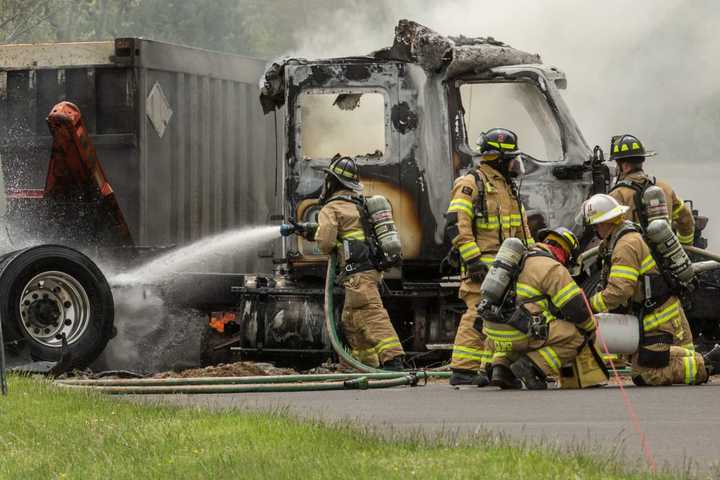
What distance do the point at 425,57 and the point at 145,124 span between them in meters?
3.03

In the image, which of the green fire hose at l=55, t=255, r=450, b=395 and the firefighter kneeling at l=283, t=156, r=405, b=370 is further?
the firefighter kneeling at l=283, t=156, r=405, b=370

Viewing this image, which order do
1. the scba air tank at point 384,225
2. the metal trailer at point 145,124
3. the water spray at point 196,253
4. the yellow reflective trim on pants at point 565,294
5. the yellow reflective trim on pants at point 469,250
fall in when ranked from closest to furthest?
the yellow reflective trim on pants at point 565,294 < the yellow reflective trim on pants at point 469,250 < the scba air tank at point 384,225 < the water spray at point 196,253 < the metal trailer at point 145,124

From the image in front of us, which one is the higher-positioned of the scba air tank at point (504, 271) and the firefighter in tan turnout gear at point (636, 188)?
the firefighter in tan turnout gear at point (636, 188)

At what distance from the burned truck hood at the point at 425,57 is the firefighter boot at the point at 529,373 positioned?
347 cm

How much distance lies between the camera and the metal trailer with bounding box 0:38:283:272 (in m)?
14.9

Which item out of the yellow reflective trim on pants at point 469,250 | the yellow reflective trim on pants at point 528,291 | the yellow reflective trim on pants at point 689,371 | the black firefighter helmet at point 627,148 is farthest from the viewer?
the black firefighter helmet at point 627,148

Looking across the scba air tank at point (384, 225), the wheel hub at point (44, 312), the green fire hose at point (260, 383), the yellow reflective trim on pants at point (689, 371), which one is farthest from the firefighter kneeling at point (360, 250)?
the yellow reflective trim on pants at point (689, 371)

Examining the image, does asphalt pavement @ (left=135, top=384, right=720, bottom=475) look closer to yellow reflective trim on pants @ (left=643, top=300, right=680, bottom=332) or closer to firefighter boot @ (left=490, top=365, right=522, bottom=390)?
firefighter boot @ (left=490, top=365, right=522, bottom=390)

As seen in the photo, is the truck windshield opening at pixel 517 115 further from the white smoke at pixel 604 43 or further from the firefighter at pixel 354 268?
the firefighter at pixel 354 268

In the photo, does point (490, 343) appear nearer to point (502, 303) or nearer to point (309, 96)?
point (502, 303)

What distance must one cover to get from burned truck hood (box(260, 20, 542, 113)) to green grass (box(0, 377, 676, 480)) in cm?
517

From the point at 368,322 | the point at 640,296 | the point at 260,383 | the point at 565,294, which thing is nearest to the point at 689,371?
the point at 640,296

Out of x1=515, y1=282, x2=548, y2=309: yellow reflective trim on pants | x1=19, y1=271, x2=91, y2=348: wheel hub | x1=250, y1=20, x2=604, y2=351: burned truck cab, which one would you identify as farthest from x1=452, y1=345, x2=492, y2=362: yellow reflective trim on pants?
x1=19, y1=271, x2=91, y2=348: wheel hub

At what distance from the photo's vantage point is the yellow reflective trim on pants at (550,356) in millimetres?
10445
